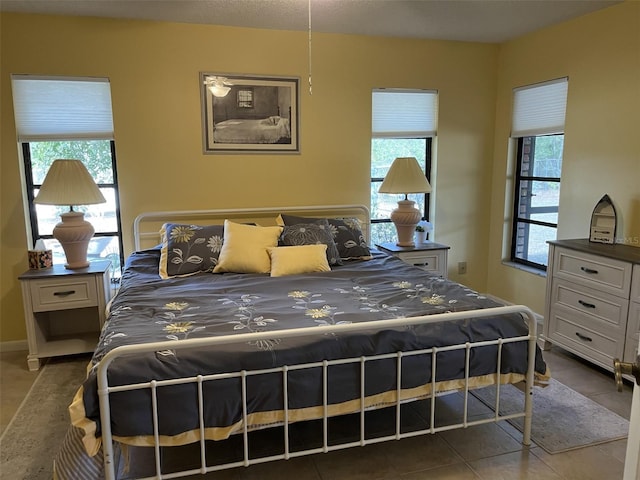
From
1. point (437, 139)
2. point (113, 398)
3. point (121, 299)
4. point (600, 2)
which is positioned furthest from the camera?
point (437, 139)

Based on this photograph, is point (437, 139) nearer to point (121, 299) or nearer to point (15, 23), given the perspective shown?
point (121, 299)

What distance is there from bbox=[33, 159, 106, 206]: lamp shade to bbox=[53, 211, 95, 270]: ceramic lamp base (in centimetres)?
16

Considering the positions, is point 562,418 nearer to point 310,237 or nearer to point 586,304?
point 586,304

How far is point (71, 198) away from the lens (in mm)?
3127

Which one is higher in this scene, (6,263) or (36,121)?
(36,121)

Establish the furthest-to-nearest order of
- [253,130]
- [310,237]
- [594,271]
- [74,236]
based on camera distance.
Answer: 1. [253,130]
2. [310,237]
3. [74,236]
4. [594,271]

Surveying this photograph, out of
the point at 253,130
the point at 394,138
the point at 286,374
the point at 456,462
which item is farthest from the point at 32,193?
the point at 456,462

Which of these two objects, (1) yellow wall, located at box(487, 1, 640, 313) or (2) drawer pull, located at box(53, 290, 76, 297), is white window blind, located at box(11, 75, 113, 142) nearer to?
(2) drawer pull, located at box(53, 290, 76, 297)

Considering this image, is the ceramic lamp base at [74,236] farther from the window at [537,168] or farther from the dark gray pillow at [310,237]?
the window at [537,168]

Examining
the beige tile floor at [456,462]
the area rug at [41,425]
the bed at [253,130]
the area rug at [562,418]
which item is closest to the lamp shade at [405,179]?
the bed at [253,130]

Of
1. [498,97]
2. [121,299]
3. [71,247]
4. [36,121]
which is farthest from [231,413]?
[498,97]

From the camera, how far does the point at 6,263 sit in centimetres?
345

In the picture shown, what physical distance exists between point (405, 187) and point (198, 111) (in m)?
1.67

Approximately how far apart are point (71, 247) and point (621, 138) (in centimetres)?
372
